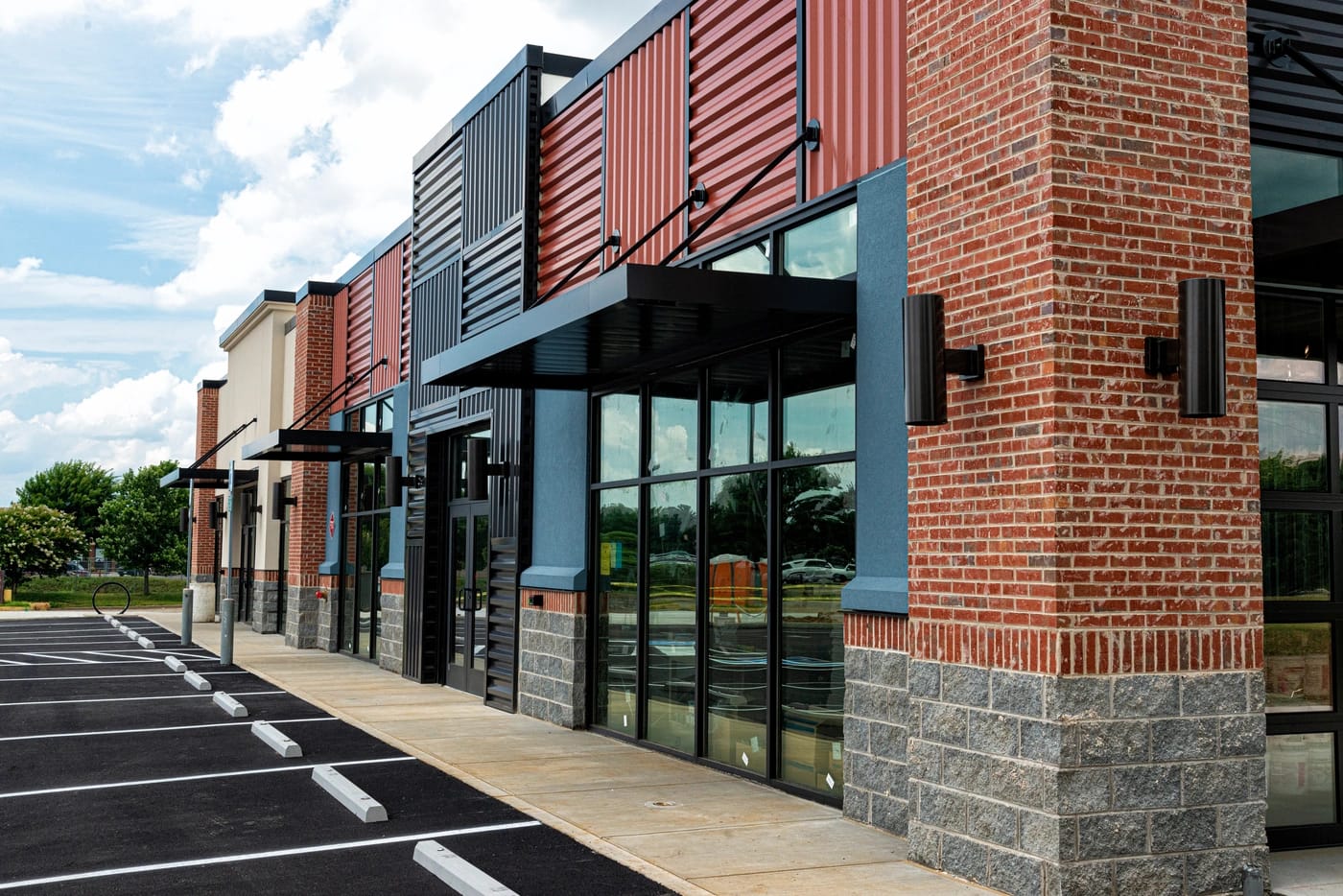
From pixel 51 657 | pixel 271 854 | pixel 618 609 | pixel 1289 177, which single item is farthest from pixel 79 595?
pixel 1289 177

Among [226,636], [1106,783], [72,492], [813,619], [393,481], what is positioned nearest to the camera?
[1106,783]

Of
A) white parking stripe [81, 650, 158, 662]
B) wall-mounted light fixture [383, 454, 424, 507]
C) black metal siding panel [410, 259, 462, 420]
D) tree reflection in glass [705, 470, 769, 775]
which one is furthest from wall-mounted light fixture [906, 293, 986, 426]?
white parking stripe [81, 650, 158, 662]

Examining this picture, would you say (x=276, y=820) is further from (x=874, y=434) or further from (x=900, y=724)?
(x=874, y=434)

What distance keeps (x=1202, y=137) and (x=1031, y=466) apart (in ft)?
7.11

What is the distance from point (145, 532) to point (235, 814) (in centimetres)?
5213

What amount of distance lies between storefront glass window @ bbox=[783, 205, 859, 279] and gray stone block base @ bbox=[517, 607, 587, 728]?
4936 millimetres

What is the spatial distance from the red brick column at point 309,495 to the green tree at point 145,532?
1294 inches

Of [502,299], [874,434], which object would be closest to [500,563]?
[502,299]

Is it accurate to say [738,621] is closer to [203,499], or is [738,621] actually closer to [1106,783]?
[1106,783]

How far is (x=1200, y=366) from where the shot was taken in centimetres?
660

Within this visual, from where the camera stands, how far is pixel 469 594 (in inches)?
653

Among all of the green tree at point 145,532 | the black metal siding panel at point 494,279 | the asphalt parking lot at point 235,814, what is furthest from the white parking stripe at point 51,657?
the green tree at point 145,532

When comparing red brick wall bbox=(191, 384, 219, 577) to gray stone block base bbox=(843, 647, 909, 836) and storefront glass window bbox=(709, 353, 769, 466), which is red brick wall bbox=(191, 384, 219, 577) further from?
gray stone block base bbox=(843, 647, 909, 836)

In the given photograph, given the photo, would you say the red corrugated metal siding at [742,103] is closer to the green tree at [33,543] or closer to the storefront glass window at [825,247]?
the storefront glass window at [825,247]
